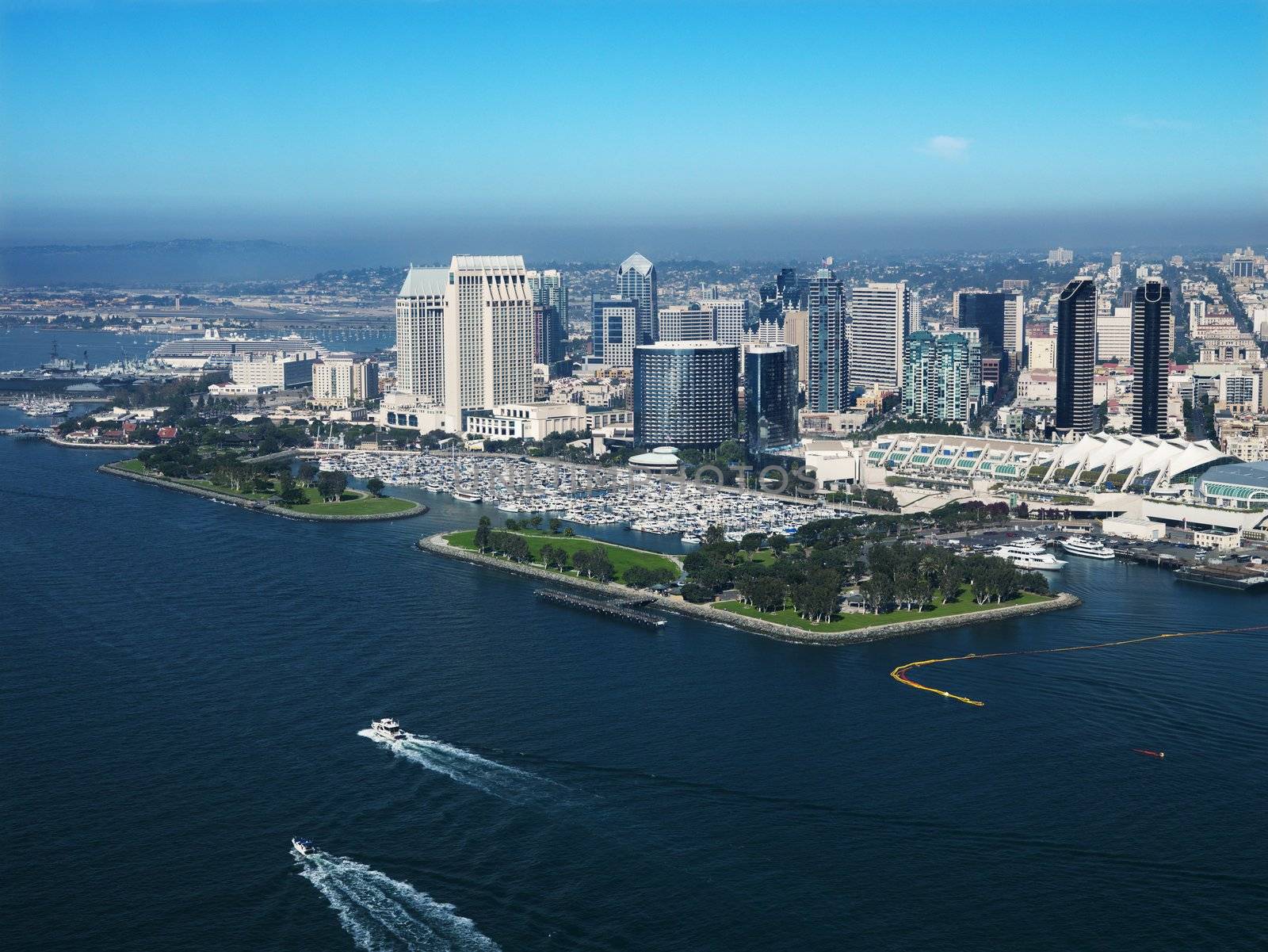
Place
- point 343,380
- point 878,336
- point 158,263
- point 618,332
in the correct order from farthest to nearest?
point 158,263, point 618,332, point 878,336, point 343,380

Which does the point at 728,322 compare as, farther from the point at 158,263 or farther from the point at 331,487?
the point at 158,263

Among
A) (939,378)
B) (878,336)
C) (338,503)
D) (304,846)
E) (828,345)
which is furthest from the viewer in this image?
(878,336)

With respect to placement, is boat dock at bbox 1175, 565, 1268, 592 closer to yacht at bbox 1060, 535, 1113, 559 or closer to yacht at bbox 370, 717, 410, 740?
yacht at bbox 1060, 535, 1113, 559

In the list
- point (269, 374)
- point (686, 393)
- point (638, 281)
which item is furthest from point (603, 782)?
point (638, 281)

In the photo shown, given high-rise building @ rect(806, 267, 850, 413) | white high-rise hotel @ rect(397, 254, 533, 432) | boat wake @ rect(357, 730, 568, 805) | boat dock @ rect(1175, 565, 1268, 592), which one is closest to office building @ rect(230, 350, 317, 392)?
white high-rise hotel @ rect(397, 254, 533, 432)

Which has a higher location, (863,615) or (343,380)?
(343,380)

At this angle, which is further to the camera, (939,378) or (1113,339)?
(1113,339)

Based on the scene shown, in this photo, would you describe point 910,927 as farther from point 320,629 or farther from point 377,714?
point 320,629

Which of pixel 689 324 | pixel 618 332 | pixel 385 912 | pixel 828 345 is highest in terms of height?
pixel 689 324
